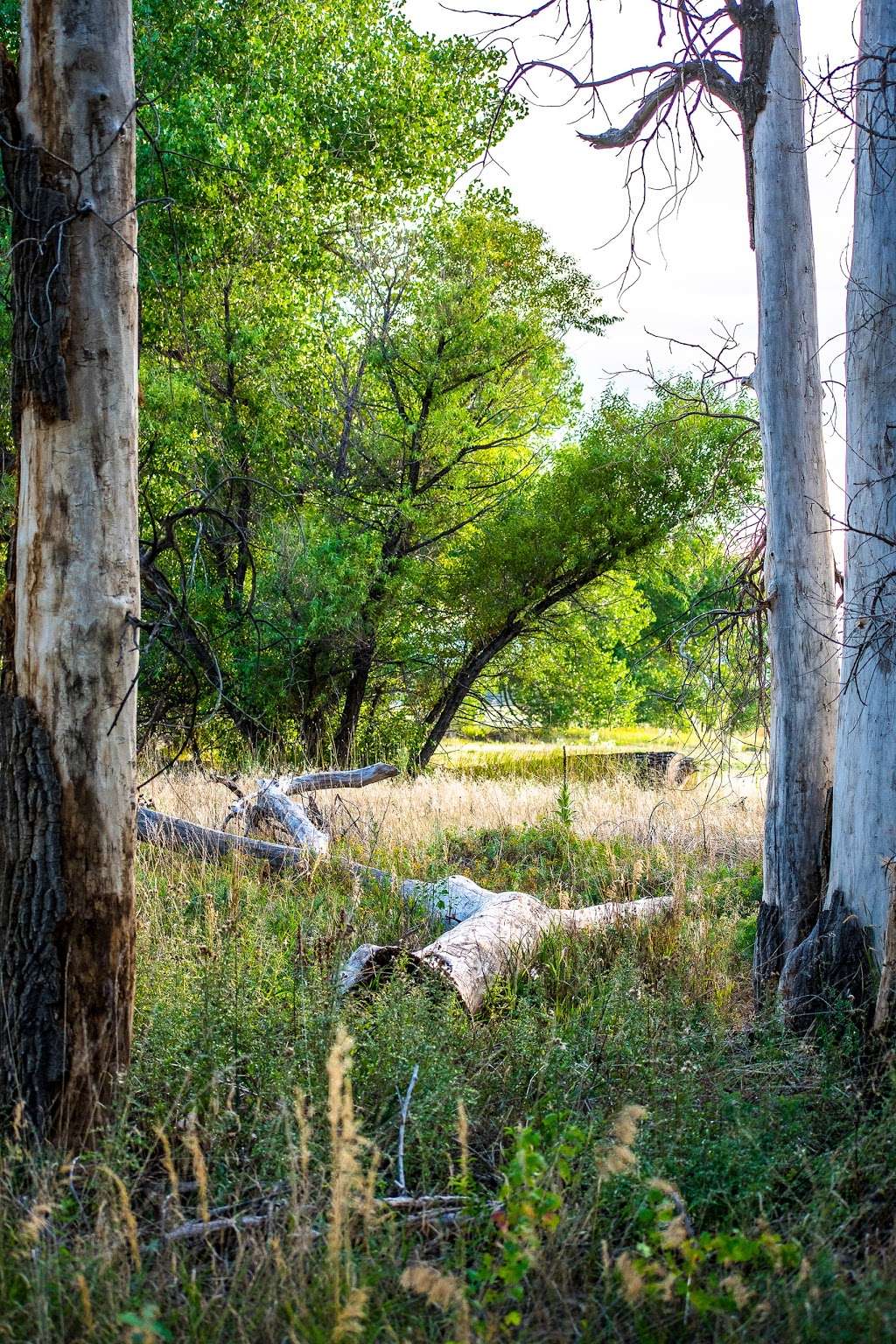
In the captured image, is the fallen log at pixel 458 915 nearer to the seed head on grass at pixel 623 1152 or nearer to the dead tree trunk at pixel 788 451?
the dead tree trunk at pixel 788 451

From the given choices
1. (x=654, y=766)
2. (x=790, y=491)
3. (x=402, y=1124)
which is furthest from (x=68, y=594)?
Result: (x=654, y=766)

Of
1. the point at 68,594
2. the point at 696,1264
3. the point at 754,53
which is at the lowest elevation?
the point at 696,1264

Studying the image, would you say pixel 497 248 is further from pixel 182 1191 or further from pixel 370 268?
pixel 182 1191

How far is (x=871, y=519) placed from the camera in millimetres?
5258

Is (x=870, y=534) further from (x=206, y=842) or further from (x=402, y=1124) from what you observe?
(x=206, y=842)

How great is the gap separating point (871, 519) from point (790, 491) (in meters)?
0.98

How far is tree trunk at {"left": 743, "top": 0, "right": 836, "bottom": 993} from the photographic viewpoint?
19.7 feet

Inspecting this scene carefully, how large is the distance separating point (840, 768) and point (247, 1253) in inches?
147

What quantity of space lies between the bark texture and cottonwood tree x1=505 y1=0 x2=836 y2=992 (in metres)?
0.61

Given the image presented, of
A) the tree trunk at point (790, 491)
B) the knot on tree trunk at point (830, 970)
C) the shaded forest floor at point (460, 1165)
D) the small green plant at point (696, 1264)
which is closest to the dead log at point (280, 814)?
the shaded forest floor at point (460, 1165)

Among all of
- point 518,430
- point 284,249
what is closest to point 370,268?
point 284,249

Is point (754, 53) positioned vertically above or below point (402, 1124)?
above

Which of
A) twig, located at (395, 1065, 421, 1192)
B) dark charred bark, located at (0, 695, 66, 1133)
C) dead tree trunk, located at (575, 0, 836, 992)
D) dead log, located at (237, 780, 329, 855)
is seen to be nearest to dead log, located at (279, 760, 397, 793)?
dead log, located at (237, 780, 329, 855)

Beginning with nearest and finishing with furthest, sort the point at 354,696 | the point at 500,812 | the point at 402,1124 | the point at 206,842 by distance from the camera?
the point at 402,1124 < the point at 206,842 < the point at 500,812 < the point at 354,696
